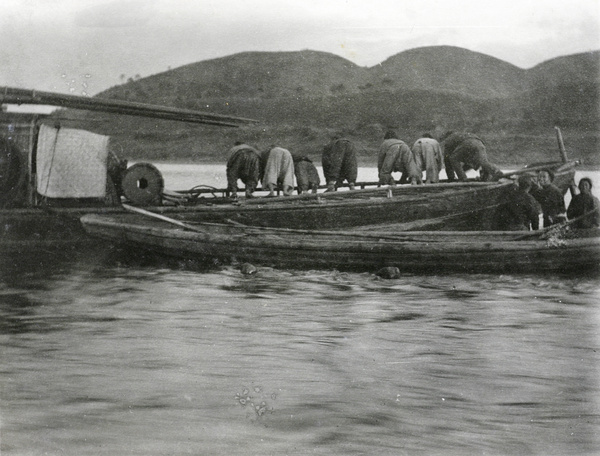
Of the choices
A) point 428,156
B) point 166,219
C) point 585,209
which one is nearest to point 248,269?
point 166,219

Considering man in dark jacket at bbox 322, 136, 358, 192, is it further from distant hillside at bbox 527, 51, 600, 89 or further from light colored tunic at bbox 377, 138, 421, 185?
distant hillside at bbox 527, 51, 600, 89

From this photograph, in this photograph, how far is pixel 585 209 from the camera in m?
11.6

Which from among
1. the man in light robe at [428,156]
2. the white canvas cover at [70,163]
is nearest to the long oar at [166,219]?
the white canvas cover at [70,163]

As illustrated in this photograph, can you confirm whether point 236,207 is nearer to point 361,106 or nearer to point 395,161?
point 395,161

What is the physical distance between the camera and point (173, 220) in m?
11.8

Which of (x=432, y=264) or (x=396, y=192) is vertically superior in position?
(x=396, y=192)

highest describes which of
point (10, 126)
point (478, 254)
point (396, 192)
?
point (10, 126)

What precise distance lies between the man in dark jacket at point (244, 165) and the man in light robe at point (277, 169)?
0.17 meters

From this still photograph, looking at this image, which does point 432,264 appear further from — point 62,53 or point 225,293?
point 62,53

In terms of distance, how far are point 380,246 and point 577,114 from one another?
417 inches

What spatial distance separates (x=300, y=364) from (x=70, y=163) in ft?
22.8

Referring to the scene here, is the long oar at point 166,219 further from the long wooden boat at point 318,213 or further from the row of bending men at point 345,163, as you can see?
the row of bending men at point 345,163

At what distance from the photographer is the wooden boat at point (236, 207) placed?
41.1ft

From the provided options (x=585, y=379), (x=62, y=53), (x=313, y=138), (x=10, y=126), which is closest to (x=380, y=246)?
(x=585, y=379)
